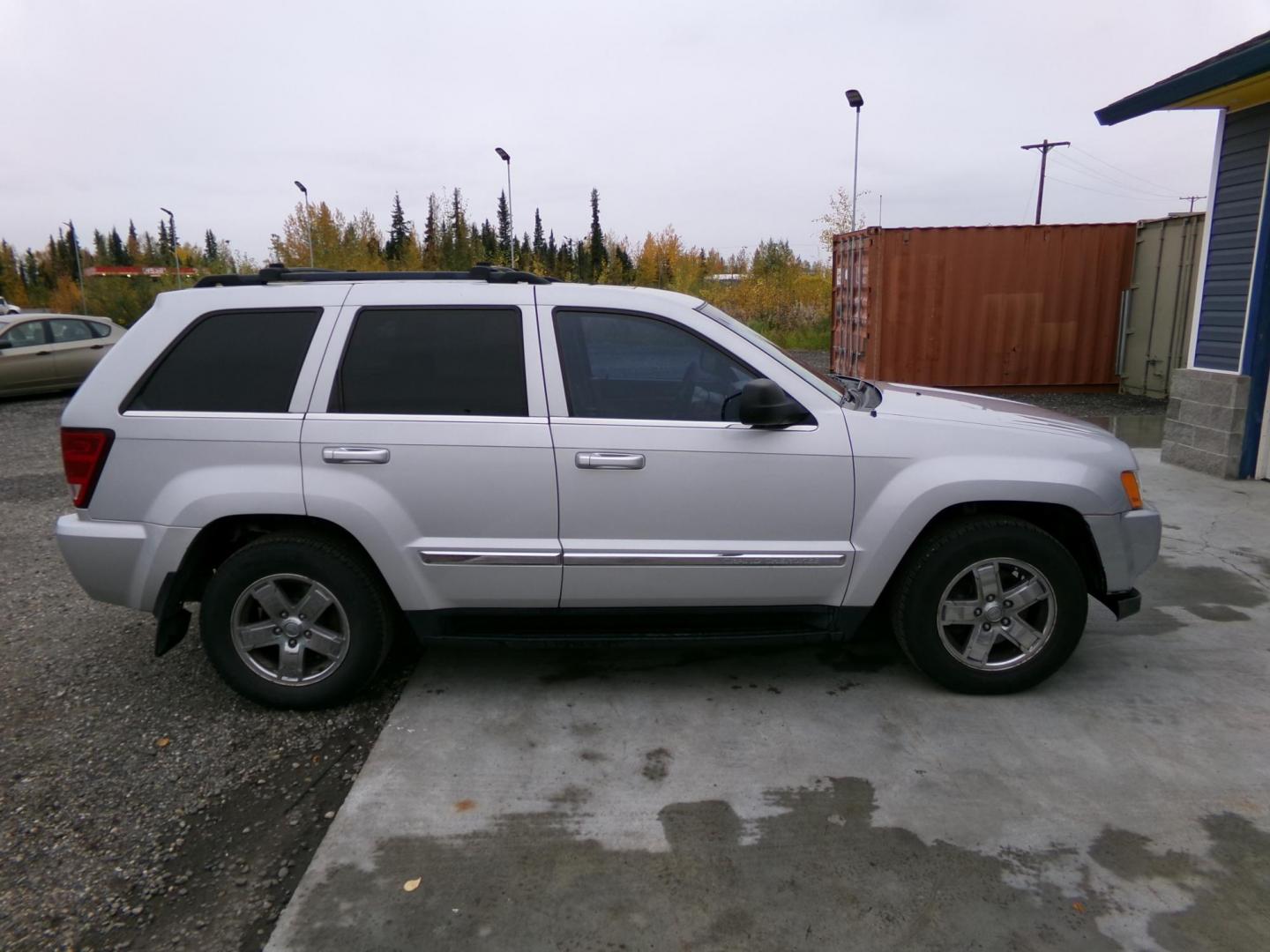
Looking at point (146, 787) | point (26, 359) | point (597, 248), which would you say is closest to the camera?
point (146, 787)

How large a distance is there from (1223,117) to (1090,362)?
253 inches

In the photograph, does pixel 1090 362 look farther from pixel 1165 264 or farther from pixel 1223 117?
pixel 1223 117

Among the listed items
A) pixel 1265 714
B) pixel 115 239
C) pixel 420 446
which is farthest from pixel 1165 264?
pixel 115 239

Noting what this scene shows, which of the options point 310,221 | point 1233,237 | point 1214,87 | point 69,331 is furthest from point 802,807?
point 310,221

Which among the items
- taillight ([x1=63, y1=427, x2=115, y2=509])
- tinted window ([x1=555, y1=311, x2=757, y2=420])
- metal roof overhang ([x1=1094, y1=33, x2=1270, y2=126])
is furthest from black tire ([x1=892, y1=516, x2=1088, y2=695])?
metal roof overhang ([x1=1094, y1=33, x2=1270, y2=126])

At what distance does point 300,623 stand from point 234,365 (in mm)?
1118

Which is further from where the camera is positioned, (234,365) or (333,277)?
(333,277)

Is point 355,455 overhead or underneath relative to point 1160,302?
underneath

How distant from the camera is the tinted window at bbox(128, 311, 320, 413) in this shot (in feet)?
12.5

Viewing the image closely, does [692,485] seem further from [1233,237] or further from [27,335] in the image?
[27,335]

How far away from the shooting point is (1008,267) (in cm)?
1361

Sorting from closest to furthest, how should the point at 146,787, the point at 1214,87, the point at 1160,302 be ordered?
1. the point at 146,787
2. the point at 1214,87
3. the point at 1160,302

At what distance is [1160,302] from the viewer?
12867mm

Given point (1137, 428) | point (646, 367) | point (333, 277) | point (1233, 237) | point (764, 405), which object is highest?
point (1233, 237)
